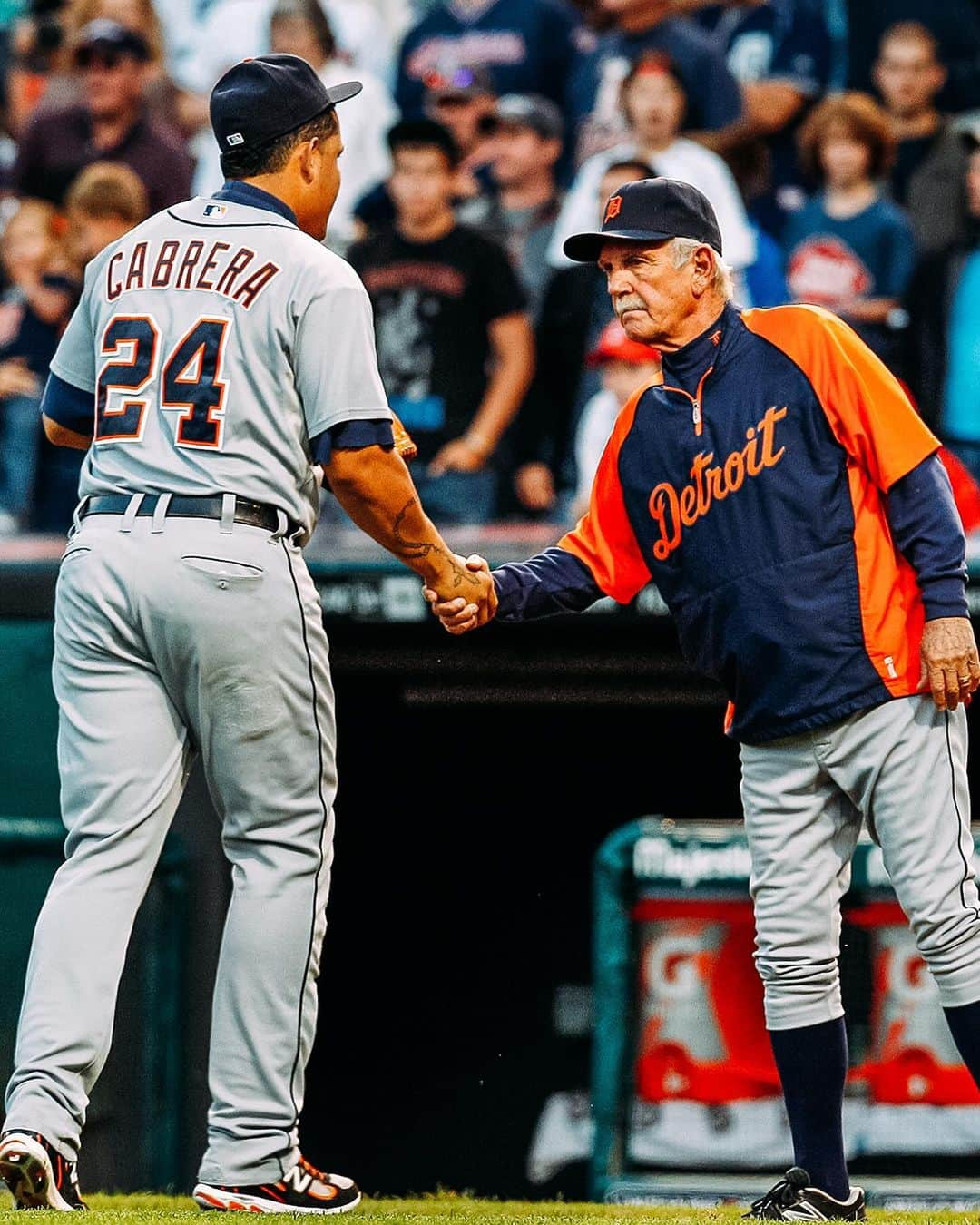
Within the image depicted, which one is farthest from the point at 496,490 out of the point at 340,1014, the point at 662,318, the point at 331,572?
the point at 662,318

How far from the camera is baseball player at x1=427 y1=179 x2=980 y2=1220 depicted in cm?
337

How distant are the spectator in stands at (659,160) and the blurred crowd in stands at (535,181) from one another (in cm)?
1

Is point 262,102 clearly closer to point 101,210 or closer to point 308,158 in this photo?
point 308,158

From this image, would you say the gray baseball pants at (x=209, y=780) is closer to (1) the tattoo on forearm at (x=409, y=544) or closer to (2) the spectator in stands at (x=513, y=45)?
(1) the tattoo on forearm at (x=409, y=544)

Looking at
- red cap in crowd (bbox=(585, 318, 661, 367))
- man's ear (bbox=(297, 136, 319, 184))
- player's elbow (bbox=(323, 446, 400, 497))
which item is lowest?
player's elbow (bbox=(323, 446, 400, 497))

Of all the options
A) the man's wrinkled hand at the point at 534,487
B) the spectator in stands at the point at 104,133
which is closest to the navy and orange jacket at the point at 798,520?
the man's wrinkled hand at the point at 534,487

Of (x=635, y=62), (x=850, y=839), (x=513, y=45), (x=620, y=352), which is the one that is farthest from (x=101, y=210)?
(x=850, y=839)

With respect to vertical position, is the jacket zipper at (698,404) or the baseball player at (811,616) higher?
the jacket zipper at (698,404)

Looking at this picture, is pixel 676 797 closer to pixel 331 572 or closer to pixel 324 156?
pixel 331 572

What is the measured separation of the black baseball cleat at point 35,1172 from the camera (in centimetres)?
307

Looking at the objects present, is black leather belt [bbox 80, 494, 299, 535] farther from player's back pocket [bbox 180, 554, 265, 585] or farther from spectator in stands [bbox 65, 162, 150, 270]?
spectator in stands [bbox 65, 162, 150, 270]

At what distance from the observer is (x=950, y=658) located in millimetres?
3320

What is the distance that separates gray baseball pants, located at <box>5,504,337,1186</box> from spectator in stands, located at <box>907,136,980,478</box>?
4.01 meters

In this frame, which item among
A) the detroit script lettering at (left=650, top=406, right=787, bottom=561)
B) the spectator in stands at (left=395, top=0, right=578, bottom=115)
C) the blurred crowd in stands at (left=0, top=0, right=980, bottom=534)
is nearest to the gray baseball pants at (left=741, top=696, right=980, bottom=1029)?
the detroit script lettering at (left=650, top=406, right=787, bottom=561)
